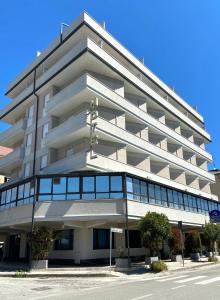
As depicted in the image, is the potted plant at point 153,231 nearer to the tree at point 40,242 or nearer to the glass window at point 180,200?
the tree at point 40,242

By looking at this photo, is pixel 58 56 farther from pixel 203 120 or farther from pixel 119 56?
pixel 203 120

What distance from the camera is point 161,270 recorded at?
2166 centimetres

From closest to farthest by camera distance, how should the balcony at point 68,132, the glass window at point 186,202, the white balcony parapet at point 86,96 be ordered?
the balcony at point 68,132, the white balcony parapet at point 86,96, the glass window at point 186,202

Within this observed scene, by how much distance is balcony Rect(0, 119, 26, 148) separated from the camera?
37.3 metres

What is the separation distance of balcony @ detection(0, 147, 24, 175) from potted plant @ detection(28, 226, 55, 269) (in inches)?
531

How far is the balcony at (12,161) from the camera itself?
35.7 meters

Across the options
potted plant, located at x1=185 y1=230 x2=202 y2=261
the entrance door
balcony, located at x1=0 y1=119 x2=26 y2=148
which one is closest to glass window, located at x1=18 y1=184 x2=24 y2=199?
the entrance door

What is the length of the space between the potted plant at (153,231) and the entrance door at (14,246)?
15.7 metres

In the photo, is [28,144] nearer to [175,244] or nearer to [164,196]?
[164,196]

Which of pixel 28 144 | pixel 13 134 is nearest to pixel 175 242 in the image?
pixel 28 144

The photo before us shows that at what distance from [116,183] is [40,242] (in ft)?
23.5

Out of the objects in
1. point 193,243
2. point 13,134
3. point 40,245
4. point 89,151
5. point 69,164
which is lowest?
point 40,245

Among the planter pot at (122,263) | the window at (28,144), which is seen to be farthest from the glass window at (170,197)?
the window at (28,144)

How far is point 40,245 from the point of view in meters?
23.4
